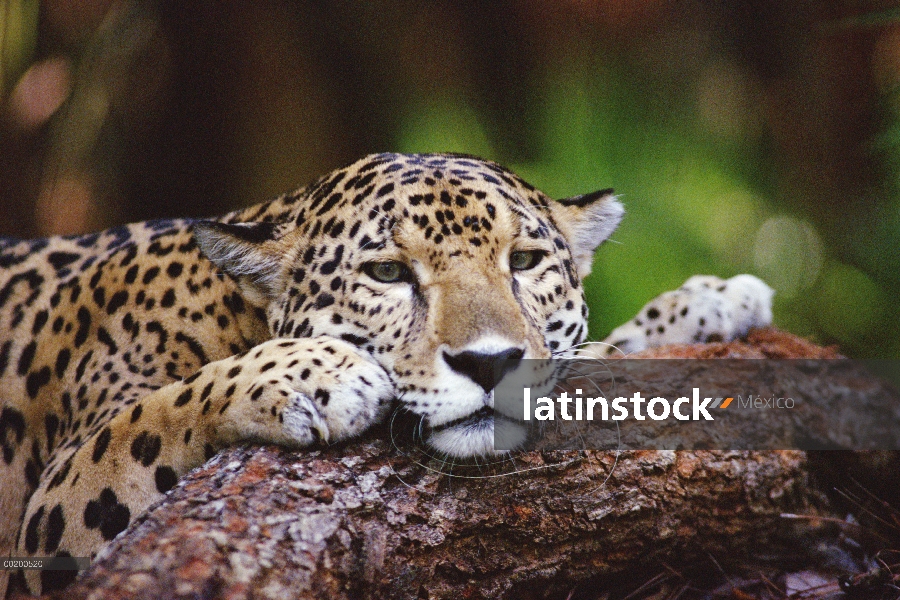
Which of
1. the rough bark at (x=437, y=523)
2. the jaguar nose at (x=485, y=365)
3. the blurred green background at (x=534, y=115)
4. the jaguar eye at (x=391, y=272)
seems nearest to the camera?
Result: the rough bark at (x=437, y=523)

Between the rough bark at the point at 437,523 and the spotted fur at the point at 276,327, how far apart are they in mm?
162

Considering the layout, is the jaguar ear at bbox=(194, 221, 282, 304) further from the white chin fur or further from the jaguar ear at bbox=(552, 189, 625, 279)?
the jaguar ear at bbox=(552, 189, 625, 279)

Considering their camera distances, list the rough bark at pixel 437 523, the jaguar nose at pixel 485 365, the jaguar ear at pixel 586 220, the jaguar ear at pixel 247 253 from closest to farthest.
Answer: the rough bark at pixel 437 523, the jaguar nose at pixel 485 365, the jaguar ear at pixel 247 253, the jaguar ear at pixel 586 220

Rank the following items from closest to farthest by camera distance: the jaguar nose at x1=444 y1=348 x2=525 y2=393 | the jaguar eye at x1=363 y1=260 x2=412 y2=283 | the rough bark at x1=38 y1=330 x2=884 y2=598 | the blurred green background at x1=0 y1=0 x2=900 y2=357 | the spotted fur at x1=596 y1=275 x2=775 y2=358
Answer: the rough bark at x1=38 y1=330 x2=884 y2=598, the jaguar nose at x1=444 y1=348 x2=525 y2=393, the jaguar eye at x1=363 y1=260 x2=412 y2=283, the spotted fur at x1=596 y1=275 x2=775 y2=358, the blurred green background at x1=0 y1=0 x2=900 y2=357

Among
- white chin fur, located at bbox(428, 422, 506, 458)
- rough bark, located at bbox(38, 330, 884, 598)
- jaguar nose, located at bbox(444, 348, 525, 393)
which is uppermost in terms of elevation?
jaguar nose, located at bbox(444, 348, 525, 393)

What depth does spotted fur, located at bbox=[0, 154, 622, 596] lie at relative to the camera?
2672 mm

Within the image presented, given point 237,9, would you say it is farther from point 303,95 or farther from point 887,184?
point 887,184

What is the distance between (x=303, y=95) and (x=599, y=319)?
158 inches

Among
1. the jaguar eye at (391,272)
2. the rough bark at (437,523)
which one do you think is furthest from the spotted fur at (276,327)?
the rough bark at (437,523)

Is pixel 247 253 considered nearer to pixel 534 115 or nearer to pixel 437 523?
pixel 437 523

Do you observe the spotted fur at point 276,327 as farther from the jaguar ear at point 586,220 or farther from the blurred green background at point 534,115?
the blurred green background at point 534,115

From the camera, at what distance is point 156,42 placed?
7676 mm

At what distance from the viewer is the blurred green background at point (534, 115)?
24.1 ft

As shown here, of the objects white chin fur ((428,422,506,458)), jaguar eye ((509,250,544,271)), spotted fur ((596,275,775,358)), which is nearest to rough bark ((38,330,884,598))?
white chin fur ((428,422,506,458))
